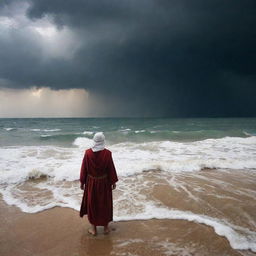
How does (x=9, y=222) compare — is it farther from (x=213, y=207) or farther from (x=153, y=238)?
(x=213, y=207)

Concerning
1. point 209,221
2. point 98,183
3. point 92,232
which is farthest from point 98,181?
point 209,221

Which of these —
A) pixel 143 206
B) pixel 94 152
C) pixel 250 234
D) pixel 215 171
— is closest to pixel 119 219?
pixel 143 206

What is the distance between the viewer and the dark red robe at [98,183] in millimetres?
3453

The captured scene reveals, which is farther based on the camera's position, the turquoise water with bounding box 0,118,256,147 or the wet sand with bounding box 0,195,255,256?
the turquoise water with bounding box 0,118,256,147

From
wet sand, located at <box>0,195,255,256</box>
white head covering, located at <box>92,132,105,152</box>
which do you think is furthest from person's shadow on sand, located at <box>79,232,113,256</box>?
white head covering, located at <box>92,132,105,152</box>

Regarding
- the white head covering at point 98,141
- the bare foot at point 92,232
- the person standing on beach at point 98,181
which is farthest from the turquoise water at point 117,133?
the white head covering at point 98,141

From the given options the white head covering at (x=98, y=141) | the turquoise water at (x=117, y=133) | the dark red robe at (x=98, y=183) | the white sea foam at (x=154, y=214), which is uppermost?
the white head covering at (x=98, y=141)

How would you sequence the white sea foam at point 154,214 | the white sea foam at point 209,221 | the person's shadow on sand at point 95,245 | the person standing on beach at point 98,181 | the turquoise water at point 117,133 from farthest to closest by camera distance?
the turquoise water at point 117,133 → the person standing on beach at point 98,181 → the white sea foam at point 154,214 → the white sea foam at point 209,221 → the person's shadow on sand at point 95,245

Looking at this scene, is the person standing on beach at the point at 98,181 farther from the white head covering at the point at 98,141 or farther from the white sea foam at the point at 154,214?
the white sea foam at the point at 154,214

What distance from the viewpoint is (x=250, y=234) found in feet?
11.4

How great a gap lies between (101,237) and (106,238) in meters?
0.09

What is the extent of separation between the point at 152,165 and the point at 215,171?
7.72ft

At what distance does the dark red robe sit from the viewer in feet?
11.3

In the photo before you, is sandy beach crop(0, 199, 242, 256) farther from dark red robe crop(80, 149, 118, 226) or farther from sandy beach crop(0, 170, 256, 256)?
dark red robe crop(80, 149, 118, 226)
